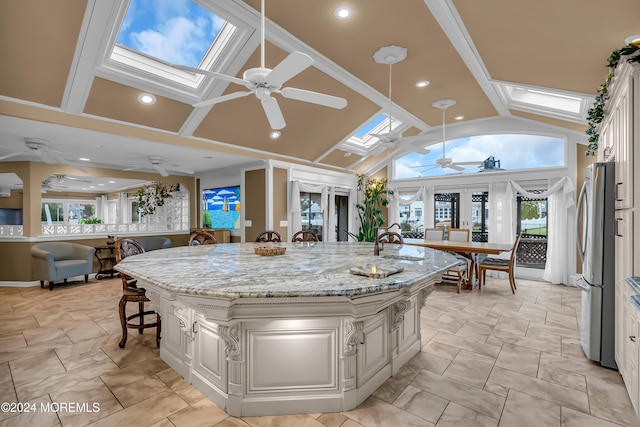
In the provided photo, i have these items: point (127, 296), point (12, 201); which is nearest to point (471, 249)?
point (127, 296)

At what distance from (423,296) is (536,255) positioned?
187 inches

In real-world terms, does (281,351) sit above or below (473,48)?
below

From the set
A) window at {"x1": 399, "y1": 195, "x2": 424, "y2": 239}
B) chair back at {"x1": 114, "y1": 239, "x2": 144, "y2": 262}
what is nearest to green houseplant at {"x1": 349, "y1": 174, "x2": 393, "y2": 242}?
window at {"x1": 399, "y1": 195, "x2": 424, "y2": 239}

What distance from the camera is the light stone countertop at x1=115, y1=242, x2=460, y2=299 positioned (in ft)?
5.19

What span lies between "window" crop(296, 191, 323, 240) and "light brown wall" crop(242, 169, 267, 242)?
1.07 m

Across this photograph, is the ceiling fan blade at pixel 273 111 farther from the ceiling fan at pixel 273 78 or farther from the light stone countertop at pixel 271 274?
the light stone countertop at pixel 271 274

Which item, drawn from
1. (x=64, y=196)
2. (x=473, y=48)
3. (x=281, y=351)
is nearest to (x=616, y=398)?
(x=281, y=351)

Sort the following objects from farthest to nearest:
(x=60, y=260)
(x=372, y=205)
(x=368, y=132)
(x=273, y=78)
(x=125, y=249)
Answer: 1. (x=372, y=205)
2. (x=368, y=132)
3. (x=60, y=260)
4. (x=125, y=249)
5. (x=273, y=78)

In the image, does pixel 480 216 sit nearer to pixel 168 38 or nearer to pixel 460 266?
pixel 460 266

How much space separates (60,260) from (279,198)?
4.29 m

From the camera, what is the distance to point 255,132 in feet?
16.6

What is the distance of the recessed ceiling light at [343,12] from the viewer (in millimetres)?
2703

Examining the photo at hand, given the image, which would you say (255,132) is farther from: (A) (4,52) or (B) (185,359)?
(B) (185,359)

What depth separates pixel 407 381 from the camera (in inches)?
90.2
